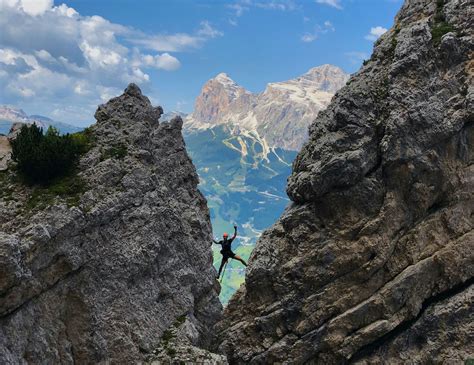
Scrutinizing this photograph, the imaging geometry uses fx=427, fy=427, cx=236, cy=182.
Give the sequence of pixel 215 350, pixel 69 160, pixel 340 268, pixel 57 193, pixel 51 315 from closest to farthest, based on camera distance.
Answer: pixel 51 315 < pixel 57 193 < pixel 69 160 < pixel 340 268 < pixel 215 350

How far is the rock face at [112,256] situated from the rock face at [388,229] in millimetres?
5445

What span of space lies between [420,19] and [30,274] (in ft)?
98.5

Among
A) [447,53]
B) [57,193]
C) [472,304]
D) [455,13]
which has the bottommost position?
[472,304]

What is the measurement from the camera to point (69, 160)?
2512 cm

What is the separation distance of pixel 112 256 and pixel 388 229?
16.8 meters

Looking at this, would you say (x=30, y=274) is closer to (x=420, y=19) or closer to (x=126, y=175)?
(x=126, y=175)

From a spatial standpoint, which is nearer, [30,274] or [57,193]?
[30,274]

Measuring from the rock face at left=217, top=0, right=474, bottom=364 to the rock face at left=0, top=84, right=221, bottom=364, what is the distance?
545cm

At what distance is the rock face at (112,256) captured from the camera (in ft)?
65.1

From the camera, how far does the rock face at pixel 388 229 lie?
26.3 metres

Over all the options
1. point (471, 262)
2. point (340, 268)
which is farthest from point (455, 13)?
point (340, 268)

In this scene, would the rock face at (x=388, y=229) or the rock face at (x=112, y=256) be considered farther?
the rock face at (x=388, y=229)

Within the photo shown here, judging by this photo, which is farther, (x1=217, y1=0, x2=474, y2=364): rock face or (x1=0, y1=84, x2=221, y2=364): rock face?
(x1=217, y1=0, x2=474, y2=364): rock face

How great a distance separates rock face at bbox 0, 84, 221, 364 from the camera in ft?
65.1
